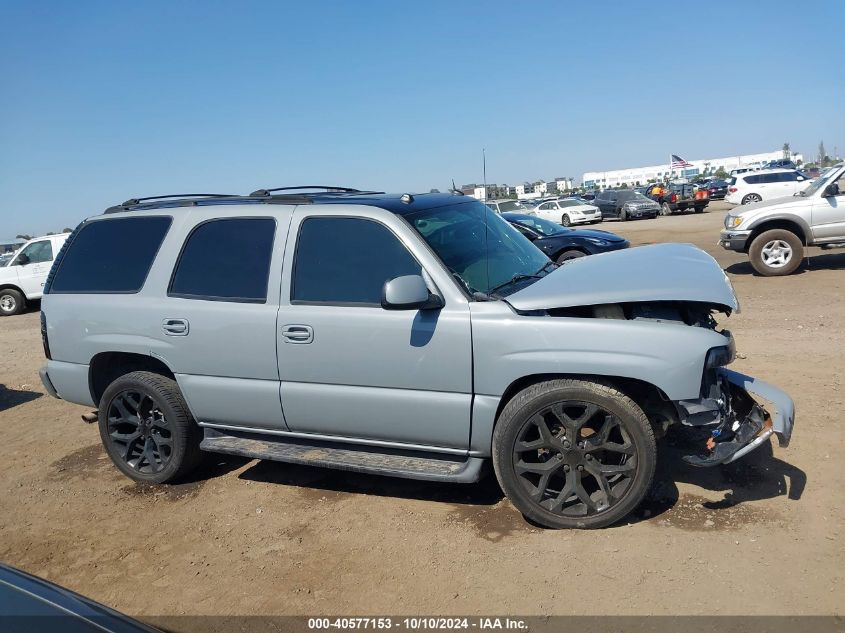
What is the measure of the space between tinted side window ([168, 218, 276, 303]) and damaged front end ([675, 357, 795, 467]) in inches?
105

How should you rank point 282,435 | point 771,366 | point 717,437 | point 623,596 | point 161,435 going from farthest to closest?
1. point 771,366
2. point 161,435
3. point 282,435
4. point 717,437
5. point 623,596

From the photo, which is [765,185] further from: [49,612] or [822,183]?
[49,612]

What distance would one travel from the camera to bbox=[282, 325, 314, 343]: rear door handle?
13.4 feet

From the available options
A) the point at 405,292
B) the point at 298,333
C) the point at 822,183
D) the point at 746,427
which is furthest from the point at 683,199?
the point at 405,292

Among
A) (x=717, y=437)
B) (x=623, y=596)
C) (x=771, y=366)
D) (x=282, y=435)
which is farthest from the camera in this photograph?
(x=771, y=366)

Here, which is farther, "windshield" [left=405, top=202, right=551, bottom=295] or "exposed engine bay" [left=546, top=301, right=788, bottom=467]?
"windshield" [left=405, top=202, right=551, bottom=295]

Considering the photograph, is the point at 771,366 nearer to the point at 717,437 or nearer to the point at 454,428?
the point at 717,437

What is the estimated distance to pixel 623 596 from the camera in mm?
3127

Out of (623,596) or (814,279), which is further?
(814,279)

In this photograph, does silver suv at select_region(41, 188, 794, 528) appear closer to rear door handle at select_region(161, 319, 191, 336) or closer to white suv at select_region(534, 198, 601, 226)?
rear door handle at select_region(161, 319, 191, 336)

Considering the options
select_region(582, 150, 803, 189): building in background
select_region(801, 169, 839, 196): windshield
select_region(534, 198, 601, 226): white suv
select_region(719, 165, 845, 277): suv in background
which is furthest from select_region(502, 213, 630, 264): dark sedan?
select_region(582, 150, 803, 189): building in background

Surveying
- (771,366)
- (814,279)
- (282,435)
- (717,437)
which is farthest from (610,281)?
(814,279)

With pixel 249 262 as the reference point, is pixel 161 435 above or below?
below

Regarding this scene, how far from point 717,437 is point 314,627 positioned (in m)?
2.31
